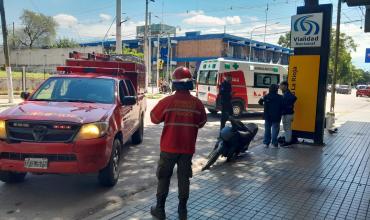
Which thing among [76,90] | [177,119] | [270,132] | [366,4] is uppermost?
[366,4]

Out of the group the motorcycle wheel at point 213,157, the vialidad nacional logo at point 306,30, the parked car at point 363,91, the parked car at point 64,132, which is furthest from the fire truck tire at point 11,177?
the parked car at point 363,91

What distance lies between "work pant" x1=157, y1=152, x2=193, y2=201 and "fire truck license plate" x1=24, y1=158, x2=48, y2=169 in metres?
1.63

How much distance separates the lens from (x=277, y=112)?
31.0 ft

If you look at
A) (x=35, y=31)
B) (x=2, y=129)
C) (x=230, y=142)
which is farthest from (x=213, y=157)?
Result: (x=35, y=31)

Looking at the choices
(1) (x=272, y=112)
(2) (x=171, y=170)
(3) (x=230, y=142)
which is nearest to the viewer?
(2) (x=171, y=170)

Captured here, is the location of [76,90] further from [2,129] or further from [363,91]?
[363,91]

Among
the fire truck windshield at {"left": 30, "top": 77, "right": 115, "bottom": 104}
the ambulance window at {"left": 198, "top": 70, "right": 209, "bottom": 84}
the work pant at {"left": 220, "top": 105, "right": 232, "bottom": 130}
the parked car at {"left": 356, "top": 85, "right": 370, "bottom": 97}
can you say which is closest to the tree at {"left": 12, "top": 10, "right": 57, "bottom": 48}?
the parked car at {"left": 356, "top": 85, "right": 370, "bottom": 97}

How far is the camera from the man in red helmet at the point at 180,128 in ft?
14.5

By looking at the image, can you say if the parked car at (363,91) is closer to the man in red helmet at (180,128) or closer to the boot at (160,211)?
the man in red helmet at (180,128)

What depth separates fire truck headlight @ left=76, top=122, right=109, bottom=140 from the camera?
16.9ft

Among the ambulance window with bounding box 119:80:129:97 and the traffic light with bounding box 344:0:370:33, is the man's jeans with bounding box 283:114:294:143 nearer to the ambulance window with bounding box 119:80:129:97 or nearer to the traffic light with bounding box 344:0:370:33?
the traffic light with bounding box 344:0:370:33

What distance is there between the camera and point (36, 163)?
503cm

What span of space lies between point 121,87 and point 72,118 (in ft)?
7.26

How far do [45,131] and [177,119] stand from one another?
1936 mm
